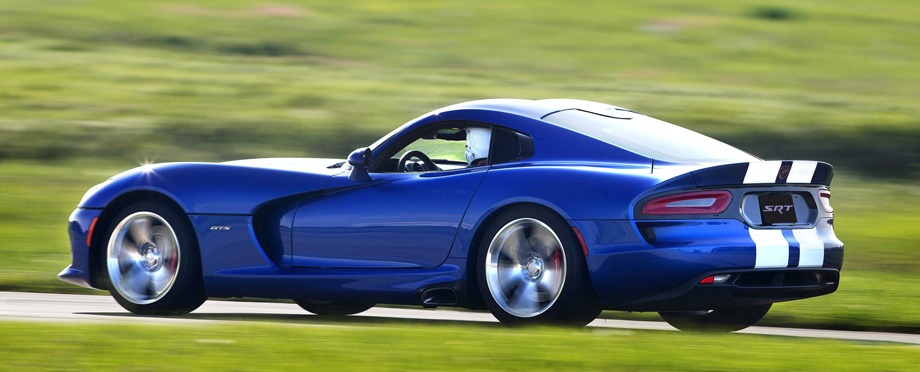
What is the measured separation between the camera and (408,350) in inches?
194

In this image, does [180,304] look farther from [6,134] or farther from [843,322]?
[6,134]

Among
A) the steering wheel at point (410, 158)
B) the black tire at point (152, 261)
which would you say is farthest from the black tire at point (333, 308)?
the steering wheel at point (410, 158)

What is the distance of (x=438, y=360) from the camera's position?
185 inches

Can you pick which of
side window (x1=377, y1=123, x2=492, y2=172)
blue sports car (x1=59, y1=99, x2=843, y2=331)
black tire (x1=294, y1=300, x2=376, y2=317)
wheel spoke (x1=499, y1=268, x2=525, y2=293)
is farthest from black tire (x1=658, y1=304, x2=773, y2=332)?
black tire (x1=294, y1=300, x2=376, y2=317)

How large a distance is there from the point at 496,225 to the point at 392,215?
0.62 metres

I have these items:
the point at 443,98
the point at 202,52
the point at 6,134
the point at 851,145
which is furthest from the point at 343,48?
the point at 851,145

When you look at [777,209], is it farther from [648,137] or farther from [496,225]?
[496,225]

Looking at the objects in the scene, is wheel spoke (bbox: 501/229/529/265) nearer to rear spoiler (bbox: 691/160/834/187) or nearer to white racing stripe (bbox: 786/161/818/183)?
rear spoiler (bbox: 691/160/834/187)

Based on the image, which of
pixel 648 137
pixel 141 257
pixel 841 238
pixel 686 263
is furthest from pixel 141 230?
pixel 841 238

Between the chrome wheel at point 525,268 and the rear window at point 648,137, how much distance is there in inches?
23.9

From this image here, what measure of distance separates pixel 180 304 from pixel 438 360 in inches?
106

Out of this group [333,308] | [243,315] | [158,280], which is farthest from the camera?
[333,308]

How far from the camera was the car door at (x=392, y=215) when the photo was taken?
6270mm

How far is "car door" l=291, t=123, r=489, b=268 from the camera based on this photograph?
627 cm
